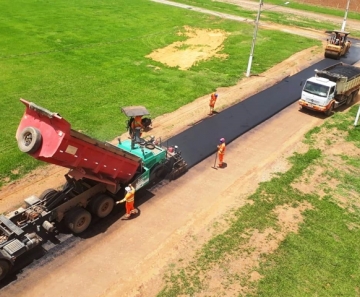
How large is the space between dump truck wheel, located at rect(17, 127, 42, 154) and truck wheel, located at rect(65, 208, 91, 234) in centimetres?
264

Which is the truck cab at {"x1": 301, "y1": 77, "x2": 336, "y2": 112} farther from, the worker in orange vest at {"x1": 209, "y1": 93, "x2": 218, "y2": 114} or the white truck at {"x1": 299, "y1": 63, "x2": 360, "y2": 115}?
the worker in orange vest at {"x1": 209, "y1": 93, "x2": 218, "y2": 114}

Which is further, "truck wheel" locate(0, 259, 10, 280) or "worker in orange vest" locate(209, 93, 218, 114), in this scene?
"worker in orange vest" locate(209, 93, 218, 114)

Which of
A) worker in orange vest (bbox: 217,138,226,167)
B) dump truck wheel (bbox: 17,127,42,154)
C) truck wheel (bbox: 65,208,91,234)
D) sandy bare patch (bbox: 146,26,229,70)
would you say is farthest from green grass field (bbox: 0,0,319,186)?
worker in orange vest (bbox: 217,138,226,167)

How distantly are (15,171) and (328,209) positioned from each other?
12591mm

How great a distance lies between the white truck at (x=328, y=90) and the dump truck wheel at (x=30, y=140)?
16.9 metres

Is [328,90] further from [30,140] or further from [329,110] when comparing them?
[30,140]

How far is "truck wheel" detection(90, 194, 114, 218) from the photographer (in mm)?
12609

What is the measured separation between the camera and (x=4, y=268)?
10.3m

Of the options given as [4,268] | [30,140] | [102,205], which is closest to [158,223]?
[102,205]

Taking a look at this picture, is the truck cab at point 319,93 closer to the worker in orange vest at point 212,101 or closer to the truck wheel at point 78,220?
the worker in orange vest at point 212,101

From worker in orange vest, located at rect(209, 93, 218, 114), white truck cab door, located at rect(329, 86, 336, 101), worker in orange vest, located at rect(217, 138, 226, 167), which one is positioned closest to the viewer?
worker in orange vest, located at rect(217, 138, 226, 167)

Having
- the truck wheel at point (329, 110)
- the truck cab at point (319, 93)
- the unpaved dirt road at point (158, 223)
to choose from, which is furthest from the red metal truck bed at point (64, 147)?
the truck wheel at point (329, 110)

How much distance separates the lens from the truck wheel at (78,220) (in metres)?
12.0

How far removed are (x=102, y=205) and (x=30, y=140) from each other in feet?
11.3
